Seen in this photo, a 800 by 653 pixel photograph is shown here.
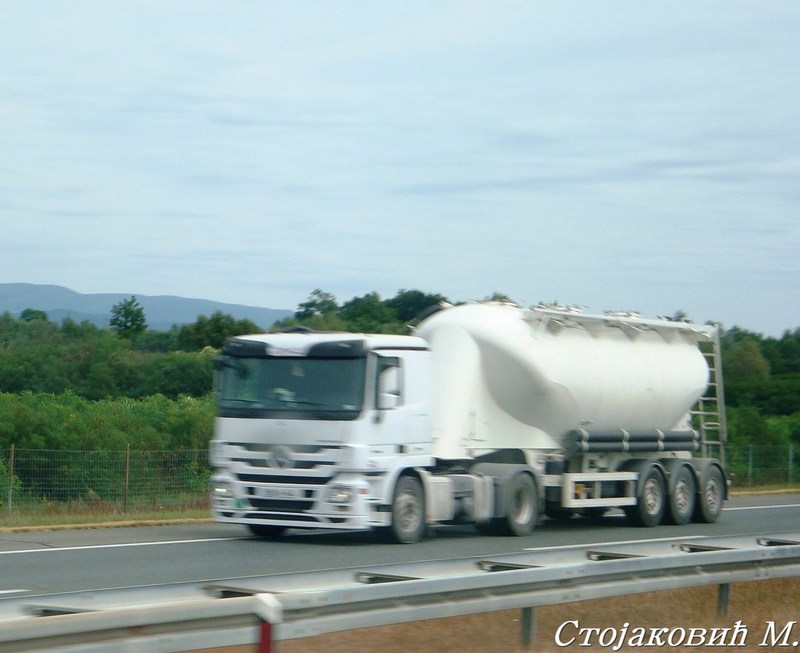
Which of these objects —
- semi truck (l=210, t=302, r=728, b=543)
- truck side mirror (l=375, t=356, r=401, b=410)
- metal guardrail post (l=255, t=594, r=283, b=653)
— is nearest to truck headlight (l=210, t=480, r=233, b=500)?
semi truck (l=210, t=302, r=728, b=543)

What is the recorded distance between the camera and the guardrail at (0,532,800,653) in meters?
5.62

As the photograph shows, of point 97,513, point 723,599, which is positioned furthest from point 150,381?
point 723,599

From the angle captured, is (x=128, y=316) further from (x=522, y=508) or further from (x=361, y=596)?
(x=361, y=596)

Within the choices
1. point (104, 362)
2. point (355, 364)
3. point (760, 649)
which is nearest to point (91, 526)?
point (355, 364)

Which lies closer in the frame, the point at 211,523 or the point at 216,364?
the point at 216,364

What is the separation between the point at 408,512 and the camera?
16953mm

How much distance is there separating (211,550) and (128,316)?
104458 mm

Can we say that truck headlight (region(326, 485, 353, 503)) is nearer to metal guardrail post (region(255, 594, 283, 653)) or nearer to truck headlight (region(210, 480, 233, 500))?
truck headlight (region(210, 480, 233, 500))

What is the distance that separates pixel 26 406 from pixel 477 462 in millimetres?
25440

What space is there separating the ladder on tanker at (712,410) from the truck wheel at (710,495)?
0.94m

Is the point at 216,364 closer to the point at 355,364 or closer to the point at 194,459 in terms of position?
the point at 355,364

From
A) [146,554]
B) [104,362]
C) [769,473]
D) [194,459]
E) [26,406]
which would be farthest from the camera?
[104,362]

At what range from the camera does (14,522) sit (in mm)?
19641

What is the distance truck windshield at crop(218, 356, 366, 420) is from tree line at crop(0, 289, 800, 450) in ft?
12.0
